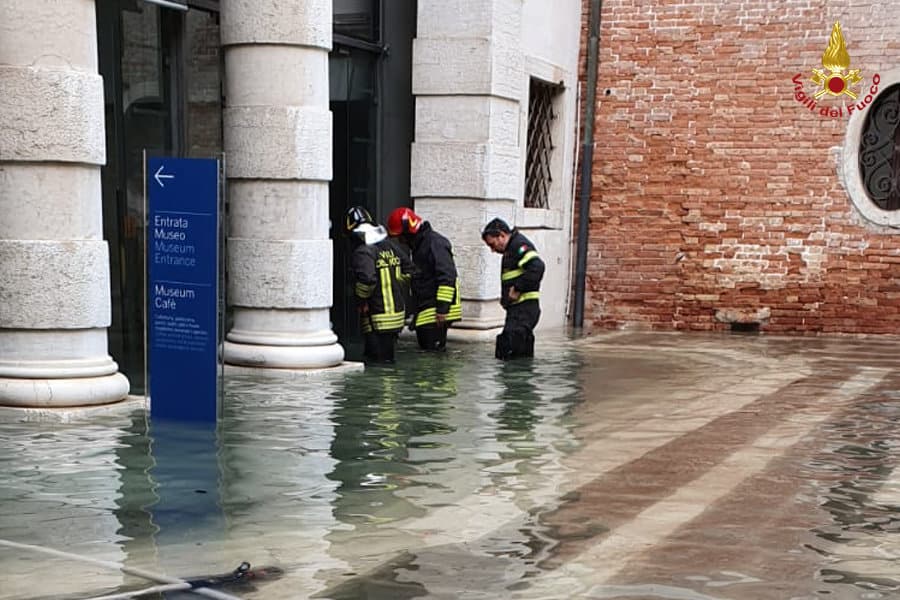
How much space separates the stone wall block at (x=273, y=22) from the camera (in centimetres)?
1146

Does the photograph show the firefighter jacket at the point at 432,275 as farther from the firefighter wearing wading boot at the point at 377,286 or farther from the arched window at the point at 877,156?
the arched window at the point at 877,156

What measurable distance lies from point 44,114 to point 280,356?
10.8ft

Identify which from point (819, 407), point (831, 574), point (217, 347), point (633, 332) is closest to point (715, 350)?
point (633, 332)

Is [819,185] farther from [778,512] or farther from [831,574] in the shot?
[831,574]

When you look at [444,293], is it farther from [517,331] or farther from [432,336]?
[517,331]

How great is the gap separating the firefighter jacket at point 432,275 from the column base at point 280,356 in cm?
188

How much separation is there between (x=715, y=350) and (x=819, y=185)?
2851 millimetres

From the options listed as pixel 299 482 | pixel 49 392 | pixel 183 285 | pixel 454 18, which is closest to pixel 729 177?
pixel 454 18

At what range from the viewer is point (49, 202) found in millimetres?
9258

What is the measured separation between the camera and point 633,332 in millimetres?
17000

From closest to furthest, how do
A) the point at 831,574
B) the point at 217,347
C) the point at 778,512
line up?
the point at 831,574 < the point at 778,512 < the point at 217,347

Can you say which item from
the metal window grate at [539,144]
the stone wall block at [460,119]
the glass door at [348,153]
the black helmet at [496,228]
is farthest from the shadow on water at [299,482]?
the metal window grate at [539,144]

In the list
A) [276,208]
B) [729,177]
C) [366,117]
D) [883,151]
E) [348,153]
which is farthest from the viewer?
[729,177]

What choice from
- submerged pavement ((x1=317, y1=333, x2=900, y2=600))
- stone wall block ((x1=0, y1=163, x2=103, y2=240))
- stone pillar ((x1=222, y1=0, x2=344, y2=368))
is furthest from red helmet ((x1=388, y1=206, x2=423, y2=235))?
stone wall block ((x1=0, y1=163, x2=103, y2=240))
